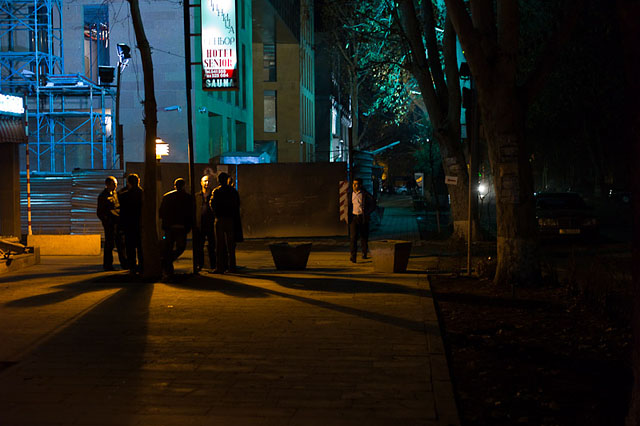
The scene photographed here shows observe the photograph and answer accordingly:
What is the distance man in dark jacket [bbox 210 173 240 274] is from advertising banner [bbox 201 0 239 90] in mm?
10146

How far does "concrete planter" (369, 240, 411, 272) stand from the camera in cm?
1316

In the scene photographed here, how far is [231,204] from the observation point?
1289 centimetres

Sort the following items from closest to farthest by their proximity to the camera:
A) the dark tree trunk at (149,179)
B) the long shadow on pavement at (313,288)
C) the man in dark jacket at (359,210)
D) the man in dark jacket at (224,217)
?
the long shadow on pavement at (313,288) → the dark tree trunk at (149,179) → the man in dark jacket at (224,217) → the man in dark jacket at (359,210)

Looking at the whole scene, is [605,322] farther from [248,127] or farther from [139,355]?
[248,127]

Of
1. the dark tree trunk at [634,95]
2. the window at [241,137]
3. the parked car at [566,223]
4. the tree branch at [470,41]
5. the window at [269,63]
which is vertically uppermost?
the window at [269,63]

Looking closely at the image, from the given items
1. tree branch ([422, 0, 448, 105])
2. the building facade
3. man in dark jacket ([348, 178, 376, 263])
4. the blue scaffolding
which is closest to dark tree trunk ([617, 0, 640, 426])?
man in dark jacket ([348, 178, 376, 263])

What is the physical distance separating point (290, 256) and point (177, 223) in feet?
8.44

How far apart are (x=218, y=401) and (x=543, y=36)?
25196 millimetres

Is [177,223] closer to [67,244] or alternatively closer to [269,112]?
[67,244]

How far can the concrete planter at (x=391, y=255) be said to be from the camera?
13.2m

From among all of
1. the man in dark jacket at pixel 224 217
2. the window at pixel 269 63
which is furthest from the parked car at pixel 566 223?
the window at pixel 269 63

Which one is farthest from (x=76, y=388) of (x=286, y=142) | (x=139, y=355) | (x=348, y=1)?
(x=286, y=142)

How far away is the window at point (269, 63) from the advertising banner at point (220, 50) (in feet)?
86.5

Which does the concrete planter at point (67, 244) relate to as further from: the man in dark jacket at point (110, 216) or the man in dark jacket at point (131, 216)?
the man in dark jacket at point (131, 216)
